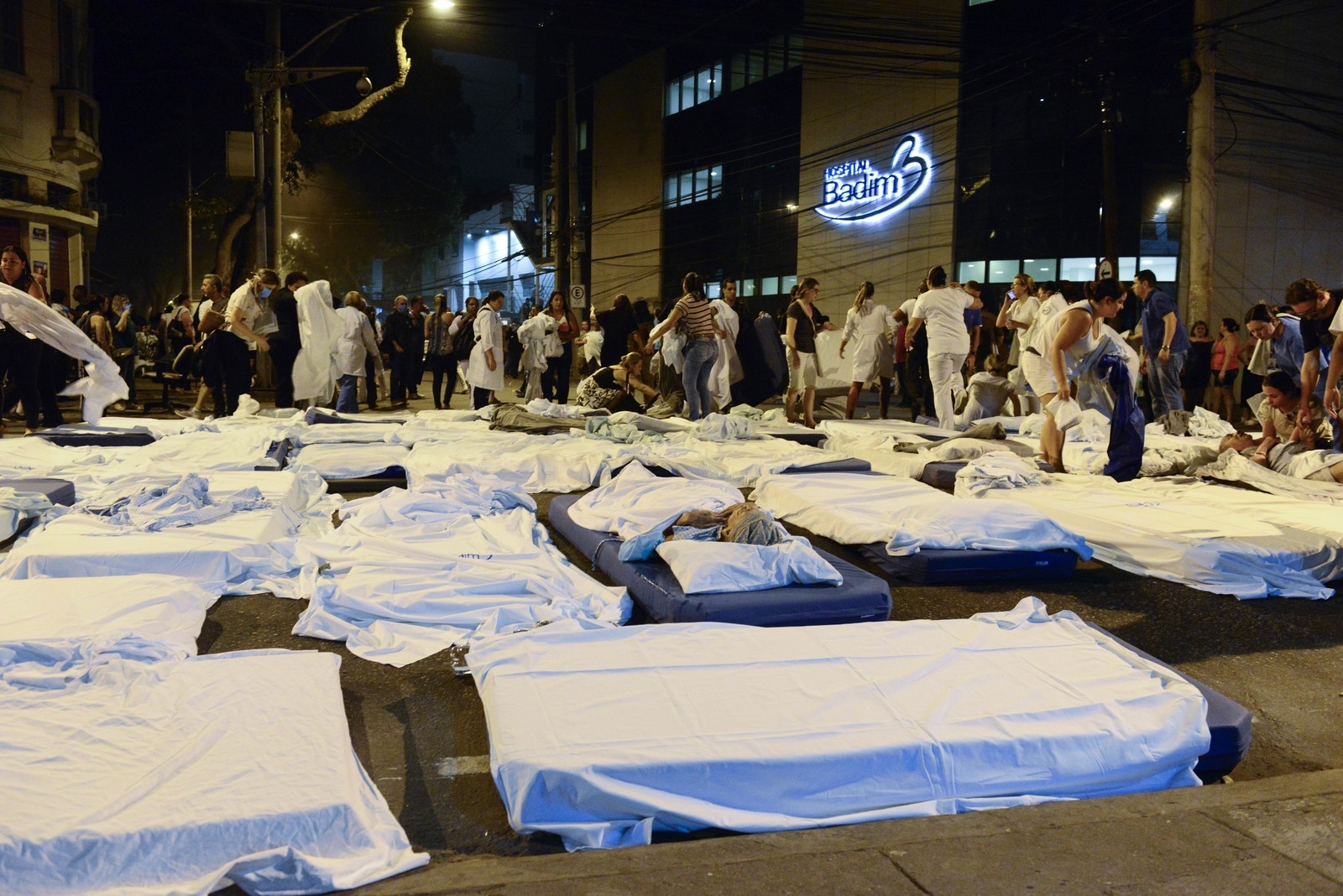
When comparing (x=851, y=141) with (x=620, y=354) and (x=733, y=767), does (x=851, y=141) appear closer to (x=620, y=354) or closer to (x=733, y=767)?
(x=620, y=354)

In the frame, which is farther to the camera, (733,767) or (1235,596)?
(1235,596)

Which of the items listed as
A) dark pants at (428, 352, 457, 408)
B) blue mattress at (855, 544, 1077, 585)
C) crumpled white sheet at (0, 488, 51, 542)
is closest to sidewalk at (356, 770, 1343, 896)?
blue mattress at (855, 544, 1077, 585)

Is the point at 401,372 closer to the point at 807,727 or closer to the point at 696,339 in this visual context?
the point at 696,339

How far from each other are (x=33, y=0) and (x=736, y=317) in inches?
824

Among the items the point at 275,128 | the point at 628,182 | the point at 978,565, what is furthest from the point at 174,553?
the point at 628,182

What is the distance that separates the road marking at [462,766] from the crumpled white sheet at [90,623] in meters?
1.04

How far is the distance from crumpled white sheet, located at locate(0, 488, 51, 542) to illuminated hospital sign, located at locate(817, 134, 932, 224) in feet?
69.5

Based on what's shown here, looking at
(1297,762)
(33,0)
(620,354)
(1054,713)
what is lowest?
(1297,762)

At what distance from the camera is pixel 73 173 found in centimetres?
2827

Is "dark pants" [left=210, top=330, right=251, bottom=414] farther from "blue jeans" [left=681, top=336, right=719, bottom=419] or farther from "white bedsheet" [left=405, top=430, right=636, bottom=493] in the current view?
"blue jeans" [left=681, top=336, right=719, bottom=419]

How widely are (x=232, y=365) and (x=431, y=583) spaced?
28.1 ft

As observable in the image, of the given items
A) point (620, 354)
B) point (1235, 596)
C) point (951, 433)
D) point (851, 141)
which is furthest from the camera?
point (851, 141)

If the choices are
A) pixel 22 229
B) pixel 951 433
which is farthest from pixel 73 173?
pixel 951 433

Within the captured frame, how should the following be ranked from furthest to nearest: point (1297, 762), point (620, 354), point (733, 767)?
point (620, 354)
point (1297, 762)
point (733, 767)
